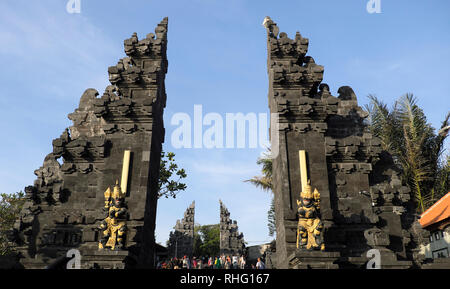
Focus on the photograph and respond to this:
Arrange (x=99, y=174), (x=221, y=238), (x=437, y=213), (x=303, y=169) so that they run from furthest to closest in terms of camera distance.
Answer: (x=221, y=238)
(x=437, y=213)
(x=99, y=174)
(x=303, y=169)

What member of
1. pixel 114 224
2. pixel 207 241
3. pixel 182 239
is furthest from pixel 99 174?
pixel 207 241

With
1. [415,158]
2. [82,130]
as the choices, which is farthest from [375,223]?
[415,158]

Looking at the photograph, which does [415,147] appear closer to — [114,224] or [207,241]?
[114,224]

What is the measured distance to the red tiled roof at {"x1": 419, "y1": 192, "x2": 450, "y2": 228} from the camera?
21.0m

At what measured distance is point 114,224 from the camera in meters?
12.2

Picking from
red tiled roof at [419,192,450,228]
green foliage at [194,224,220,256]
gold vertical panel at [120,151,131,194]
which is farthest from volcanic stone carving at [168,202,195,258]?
green foliage at [194,224,220,256]

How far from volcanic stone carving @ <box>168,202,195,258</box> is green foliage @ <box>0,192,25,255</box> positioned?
1283cm

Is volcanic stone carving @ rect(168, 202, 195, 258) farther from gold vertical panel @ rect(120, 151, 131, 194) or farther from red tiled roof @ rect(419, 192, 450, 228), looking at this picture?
red tiled roof @ rect(419, 192, 450, 228)

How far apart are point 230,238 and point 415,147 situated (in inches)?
599

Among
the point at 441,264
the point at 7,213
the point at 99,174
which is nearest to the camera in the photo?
the point at 441,264
